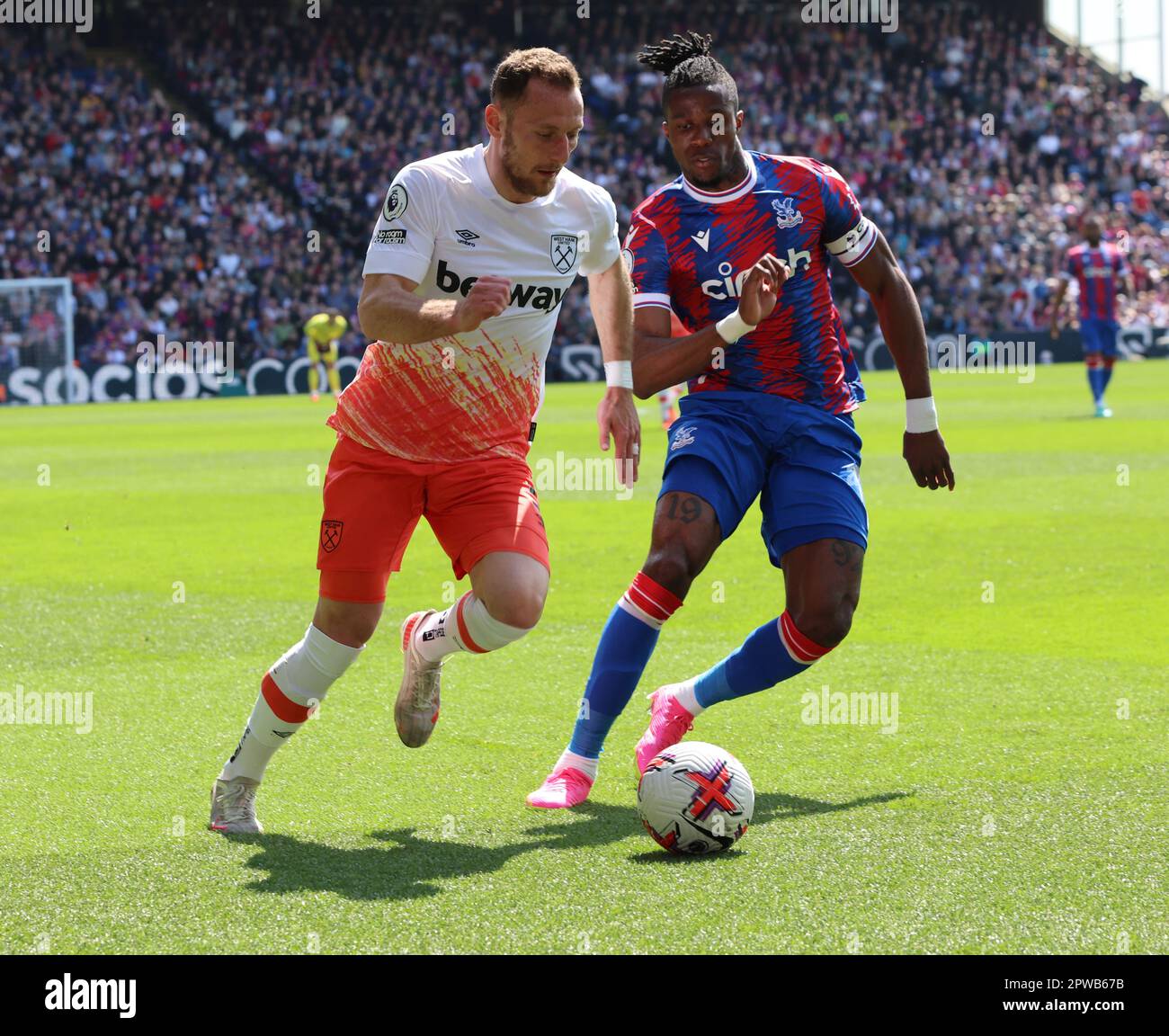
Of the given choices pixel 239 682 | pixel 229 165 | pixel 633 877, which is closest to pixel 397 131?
pixel 229 165

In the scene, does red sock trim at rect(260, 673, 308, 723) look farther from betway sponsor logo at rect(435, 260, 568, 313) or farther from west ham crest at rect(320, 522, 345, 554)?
betway sponsor logo at rect(435, 260, 568, 313)

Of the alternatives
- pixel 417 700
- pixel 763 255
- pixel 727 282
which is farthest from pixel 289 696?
pixel 763 255

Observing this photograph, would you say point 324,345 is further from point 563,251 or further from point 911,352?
point 563,251

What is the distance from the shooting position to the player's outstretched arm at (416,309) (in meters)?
4.46

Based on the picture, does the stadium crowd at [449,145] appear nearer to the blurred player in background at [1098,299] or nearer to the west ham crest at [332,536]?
the blurred player in background at [1098,299]

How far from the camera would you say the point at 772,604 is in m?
9.32

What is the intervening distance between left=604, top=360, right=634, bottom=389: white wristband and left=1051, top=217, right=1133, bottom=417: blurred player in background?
17.2 meters

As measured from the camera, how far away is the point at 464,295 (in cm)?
505

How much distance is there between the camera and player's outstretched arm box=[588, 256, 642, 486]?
5.27m

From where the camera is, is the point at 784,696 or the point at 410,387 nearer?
the point at 410,387

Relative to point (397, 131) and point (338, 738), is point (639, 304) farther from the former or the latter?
point (397, 131)

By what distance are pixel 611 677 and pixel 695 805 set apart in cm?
91

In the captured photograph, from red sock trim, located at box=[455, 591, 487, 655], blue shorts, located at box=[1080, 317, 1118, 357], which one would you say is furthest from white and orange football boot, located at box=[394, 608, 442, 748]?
blue shorts, located at box=[1080, 317, 1118, 357]
